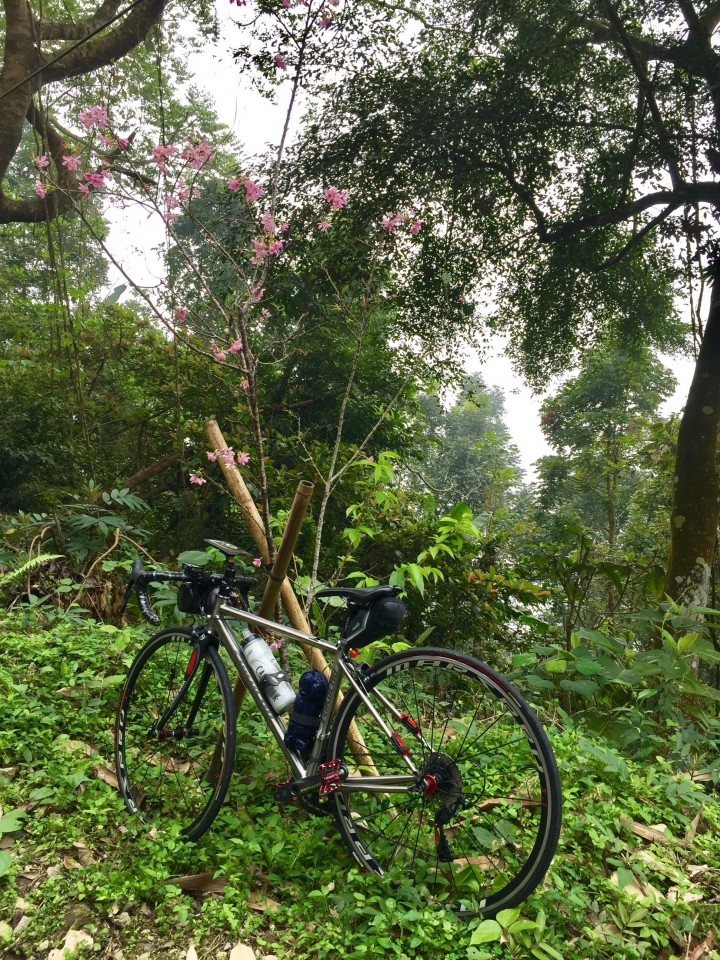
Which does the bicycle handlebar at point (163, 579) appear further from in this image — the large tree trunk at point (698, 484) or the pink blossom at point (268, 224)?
the large tree trunk at point (698, 484)

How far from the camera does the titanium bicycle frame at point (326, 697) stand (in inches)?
66.1

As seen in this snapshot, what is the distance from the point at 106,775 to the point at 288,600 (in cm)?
87

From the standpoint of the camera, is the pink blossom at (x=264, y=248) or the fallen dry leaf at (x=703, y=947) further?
the pink blossom at (x=264, y=248)

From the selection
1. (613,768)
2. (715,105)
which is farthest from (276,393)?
(613,768)

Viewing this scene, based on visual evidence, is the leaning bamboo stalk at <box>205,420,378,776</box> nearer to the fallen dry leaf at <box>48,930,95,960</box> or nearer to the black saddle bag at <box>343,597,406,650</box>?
the black saddle bag at <box>343,597,406,650</box>

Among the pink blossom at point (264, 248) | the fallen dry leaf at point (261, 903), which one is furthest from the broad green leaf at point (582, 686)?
the pink blossom at point (264, 248)

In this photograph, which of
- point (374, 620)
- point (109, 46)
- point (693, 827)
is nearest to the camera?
point (374, 620)

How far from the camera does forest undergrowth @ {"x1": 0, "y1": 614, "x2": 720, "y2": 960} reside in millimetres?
1562

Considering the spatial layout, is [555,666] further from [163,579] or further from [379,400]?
[379,400]

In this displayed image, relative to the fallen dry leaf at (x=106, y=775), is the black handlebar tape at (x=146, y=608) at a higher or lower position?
higher

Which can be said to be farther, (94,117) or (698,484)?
(698,484)

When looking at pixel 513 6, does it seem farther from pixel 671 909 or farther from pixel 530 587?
pixel 671 909

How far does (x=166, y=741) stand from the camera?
2.19 m

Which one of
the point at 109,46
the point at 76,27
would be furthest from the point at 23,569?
the point at 76,27
